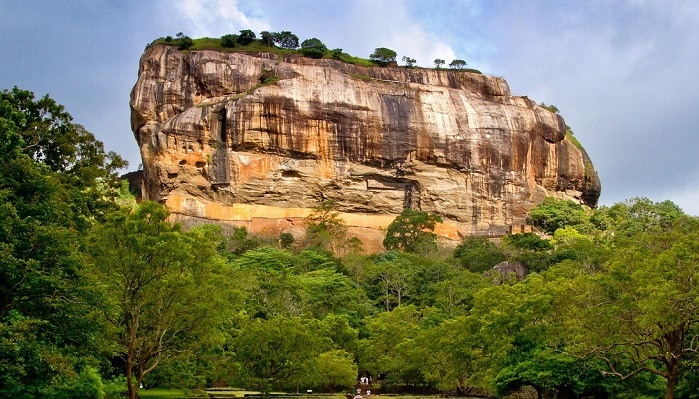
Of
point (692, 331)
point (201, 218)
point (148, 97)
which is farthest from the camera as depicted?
point (148, 97)

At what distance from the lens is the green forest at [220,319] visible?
17484 millimetres

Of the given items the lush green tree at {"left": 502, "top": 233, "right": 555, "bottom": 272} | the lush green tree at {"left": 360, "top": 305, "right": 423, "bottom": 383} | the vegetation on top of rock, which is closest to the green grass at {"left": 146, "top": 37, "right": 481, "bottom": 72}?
the vegetation on top of rock

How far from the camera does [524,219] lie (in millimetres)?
72875

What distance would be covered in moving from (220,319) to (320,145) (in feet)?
150

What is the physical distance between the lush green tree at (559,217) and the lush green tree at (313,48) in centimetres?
2468

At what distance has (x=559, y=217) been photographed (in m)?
71.1

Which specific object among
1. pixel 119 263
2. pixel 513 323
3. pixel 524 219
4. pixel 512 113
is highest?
pixel 512 113

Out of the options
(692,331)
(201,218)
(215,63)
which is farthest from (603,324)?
(215,63)

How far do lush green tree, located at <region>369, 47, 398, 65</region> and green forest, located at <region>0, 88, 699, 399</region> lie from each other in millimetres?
42028

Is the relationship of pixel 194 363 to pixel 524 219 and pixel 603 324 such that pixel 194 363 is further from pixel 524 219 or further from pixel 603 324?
pixel 524 219

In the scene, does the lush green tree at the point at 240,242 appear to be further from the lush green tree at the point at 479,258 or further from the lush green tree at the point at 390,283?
the lush green tree at the point at 479,258

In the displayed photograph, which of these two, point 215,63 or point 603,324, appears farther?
point 215,63

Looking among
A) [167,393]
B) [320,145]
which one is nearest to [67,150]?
[167,393]

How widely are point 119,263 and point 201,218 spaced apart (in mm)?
43361
